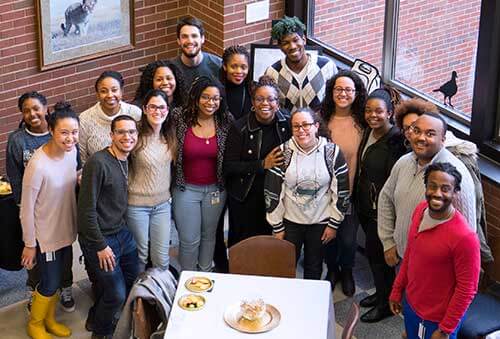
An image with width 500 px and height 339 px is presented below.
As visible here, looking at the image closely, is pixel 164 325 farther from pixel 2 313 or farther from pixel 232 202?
pixel 2 313

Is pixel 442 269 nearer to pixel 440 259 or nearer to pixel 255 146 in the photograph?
pixel 440 259

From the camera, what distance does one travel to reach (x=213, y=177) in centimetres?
604

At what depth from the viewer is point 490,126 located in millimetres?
6520

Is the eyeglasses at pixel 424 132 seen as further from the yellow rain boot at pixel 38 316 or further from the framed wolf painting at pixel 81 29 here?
the framed wolf painting at pixel 81 29

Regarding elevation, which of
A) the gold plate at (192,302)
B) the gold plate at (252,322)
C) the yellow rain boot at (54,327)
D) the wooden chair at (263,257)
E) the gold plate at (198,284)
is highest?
the wooden chair at (263,257)

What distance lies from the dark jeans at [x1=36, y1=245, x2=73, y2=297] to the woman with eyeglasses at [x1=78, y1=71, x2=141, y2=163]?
0.64 metres

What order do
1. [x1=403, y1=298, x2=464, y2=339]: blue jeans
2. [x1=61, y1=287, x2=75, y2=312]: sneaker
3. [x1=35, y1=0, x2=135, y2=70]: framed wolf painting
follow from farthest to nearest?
[x1=35, y1=0, x2=135, y2=70]: framed wolf painting, [x1=61, y1=287, x2=75, y2=312]: sneaker, [x1=403, y1=298, x2=464, y2=339]: blue jeans

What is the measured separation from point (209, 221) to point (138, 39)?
2.20m

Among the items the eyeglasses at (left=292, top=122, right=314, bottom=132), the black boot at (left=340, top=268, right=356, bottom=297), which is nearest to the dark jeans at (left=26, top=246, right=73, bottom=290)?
the eyeglasses at (left=292, top=122, right=314, bottom=132)

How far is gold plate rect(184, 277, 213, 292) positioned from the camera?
5348mm

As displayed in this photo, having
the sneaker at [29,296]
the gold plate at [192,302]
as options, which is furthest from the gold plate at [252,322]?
the sneaker at [29,296]

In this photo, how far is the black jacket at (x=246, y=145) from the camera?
5953 millimetres

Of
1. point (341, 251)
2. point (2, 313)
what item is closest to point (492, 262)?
point (341, 251)

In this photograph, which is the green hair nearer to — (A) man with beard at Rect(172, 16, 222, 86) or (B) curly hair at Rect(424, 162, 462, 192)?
(A) man with beard at Rect(172, 16, 222, 86)
